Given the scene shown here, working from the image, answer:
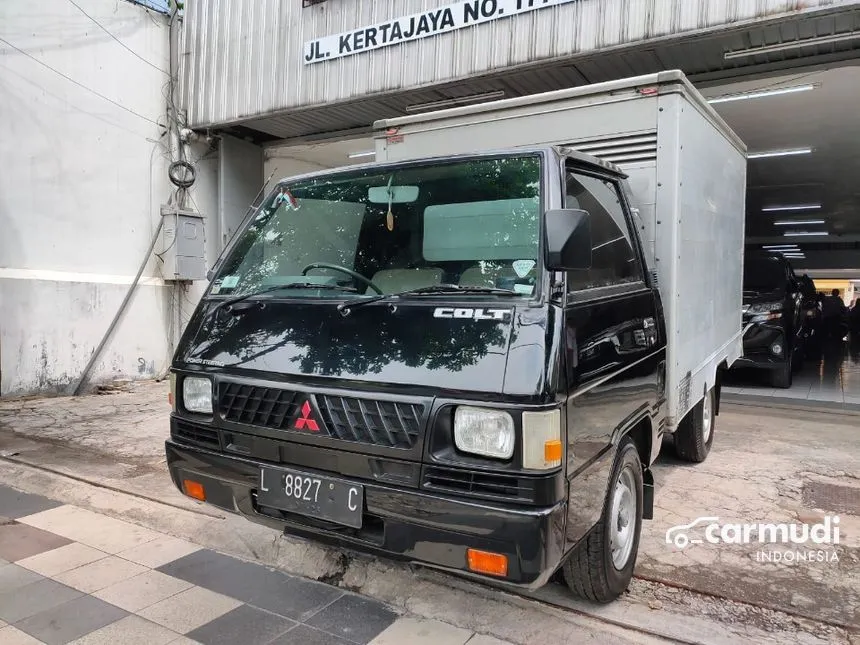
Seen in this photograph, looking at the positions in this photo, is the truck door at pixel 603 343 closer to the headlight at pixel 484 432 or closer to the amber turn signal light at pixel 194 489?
the headlight at pixel 484 432

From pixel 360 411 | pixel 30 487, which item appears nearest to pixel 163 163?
pixel 30 487

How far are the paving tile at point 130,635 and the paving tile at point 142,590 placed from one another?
15 centimetres

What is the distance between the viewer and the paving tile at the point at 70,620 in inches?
111

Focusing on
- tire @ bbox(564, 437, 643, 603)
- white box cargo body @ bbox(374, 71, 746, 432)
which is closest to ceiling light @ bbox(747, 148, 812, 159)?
white box cargo body @ bbox(374, 71, 746, 432)

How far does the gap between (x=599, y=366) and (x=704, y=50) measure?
18.4 feet

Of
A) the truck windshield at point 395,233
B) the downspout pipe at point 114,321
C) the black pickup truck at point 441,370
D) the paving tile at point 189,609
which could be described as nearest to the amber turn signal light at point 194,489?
the black pickup truck at point 441,370

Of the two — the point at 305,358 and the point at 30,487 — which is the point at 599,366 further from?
the point at 30,487

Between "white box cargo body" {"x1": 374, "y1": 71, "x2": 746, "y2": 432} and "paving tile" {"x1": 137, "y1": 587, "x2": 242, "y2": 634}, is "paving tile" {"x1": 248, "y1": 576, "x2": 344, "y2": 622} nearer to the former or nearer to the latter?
"paving tile" {"x1": 137, "y1": 587, "x2": 242, "y2": 634}

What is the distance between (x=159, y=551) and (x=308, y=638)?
1.41m

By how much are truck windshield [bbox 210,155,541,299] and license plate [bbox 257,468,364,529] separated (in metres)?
0.82

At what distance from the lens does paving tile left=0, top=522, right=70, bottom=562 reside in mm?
3688

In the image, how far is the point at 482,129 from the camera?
4070 millimetres

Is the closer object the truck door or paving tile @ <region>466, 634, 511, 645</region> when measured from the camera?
the truck door

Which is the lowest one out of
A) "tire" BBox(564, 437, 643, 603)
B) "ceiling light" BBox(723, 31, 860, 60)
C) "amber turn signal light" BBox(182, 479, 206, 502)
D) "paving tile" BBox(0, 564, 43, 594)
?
"paving tile" BBox(0, 564, 43, 594)
